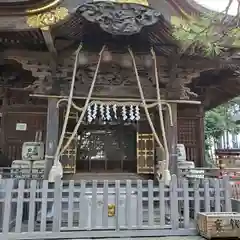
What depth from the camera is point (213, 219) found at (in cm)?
488

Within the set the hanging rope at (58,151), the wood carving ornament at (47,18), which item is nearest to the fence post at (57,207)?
the hanging rope at (58,151)

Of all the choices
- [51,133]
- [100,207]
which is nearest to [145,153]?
[51,133]

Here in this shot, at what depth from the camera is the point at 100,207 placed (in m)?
5.34

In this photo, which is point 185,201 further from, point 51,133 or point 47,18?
point 47,18

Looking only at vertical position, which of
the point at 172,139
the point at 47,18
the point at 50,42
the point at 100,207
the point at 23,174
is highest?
the point at 47,18

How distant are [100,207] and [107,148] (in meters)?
3.71

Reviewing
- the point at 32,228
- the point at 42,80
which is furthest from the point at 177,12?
the point at 32,228

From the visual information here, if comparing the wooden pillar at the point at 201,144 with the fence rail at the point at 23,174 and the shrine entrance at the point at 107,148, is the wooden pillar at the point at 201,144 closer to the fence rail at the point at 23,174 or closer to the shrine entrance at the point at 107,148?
the shrine entrance at the point at 107,148

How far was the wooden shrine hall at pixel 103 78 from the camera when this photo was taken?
629cm

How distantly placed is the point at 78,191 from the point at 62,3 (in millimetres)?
3870

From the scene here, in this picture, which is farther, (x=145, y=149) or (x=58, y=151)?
(x=145, y=149)

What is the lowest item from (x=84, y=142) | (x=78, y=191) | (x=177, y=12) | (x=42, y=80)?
(x=78, y=191)

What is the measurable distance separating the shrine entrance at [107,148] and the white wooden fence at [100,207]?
3271mm

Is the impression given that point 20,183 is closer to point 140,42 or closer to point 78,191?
point 78,191
